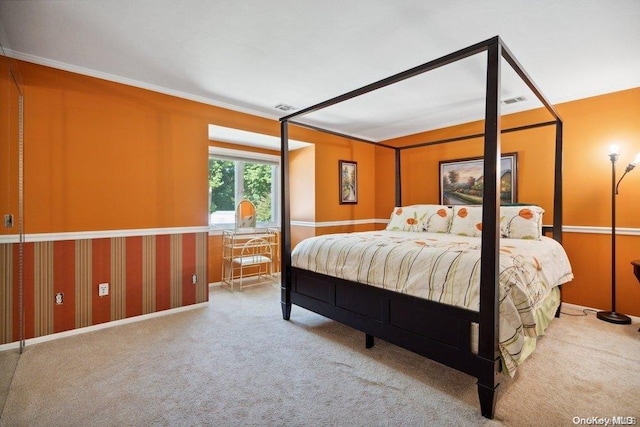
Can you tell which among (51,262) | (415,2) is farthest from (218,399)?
(415,2)

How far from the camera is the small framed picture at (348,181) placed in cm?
513

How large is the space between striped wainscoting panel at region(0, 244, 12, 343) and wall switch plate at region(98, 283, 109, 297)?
0.58 meters

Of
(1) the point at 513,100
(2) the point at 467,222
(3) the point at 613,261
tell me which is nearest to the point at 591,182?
(3) the point at 613,261

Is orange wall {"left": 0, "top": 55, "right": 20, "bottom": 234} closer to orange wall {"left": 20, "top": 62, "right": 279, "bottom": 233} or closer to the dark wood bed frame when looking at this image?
orange wall {"left": 20, "top": 62, "right": 279, "bottom": 233}

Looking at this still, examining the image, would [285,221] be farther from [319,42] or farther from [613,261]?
[613,261]

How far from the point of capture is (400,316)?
210 centimetres

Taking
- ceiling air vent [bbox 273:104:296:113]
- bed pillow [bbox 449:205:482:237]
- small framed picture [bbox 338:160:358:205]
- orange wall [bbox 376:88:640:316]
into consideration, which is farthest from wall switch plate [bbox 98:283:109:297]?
orange wall [bbox 376:88:640:316]

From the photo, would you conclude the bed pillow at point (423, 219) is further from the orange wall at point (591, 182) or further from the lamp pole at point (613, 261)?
the lamp pole at point (613, 261)

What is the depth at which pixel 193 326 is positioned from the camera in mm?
2902

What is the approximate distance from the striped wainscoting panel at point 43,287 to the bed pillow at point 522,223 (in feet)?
A: 13.6

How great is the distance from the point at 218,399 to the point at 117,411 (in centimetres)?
53

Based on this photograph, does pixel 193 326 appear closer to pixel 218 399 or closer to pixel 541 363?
pixel 218 399

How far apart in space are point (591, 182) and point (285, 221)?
127 inches

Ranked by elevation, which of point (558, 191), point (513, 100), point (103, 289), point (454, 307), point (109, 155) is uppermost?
point (513, 100)
